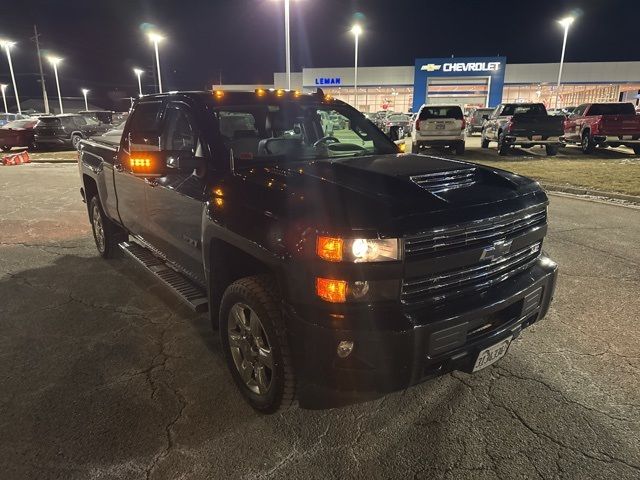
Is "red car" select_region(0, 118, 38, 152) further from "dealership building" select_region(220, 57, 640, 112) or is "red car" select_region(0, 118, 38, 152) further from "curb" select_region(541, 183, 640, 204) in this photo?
"dealership building" select_region(220, 57, 640, 112)

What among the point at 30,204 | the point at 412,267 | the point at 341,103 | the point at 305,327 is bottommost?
the point at 30,204

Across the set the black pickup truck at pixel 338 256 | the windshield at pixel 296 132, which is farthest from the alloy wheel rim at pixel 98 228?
the windshield at pixel 296 132

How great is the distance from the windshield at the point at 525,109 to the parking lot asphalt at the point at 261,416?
46.0ft

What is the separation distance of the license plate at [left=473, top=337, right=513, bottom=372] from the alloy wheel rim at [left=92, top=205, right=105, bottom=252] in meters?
4.69

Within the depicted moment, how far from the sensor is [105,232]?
5.54m

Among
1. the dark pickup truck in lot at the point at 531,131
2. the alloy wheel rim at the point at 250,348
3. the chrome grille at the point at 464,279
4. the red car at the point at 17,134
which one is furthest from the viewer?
the red car at the point at 17,134

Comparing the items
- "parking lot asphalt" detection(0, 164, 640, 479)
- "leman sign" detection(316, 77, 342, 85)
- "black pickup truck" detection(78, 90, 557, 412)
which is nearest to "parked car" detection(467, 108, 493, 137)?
"parking lot asphalt" detection(0, 164, 640, 479)

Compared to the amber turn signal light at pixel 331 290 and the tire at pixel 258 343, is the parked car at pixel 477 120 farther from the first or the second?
the amber turn signal light at pixel 331 290

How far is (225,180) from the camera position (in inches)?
116

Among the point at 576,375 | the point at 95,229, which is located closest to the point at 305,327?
the point at 576,375

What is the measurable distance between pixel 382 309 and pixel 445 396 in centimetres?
112

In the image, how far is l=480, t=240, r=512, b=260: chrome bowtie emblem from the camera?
8.20 feet

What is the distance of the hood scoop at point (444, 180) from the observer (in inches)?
105

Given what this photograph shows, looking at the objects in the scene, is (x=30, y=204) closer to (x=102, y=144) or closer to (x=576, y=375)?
(x=102, y=144)
